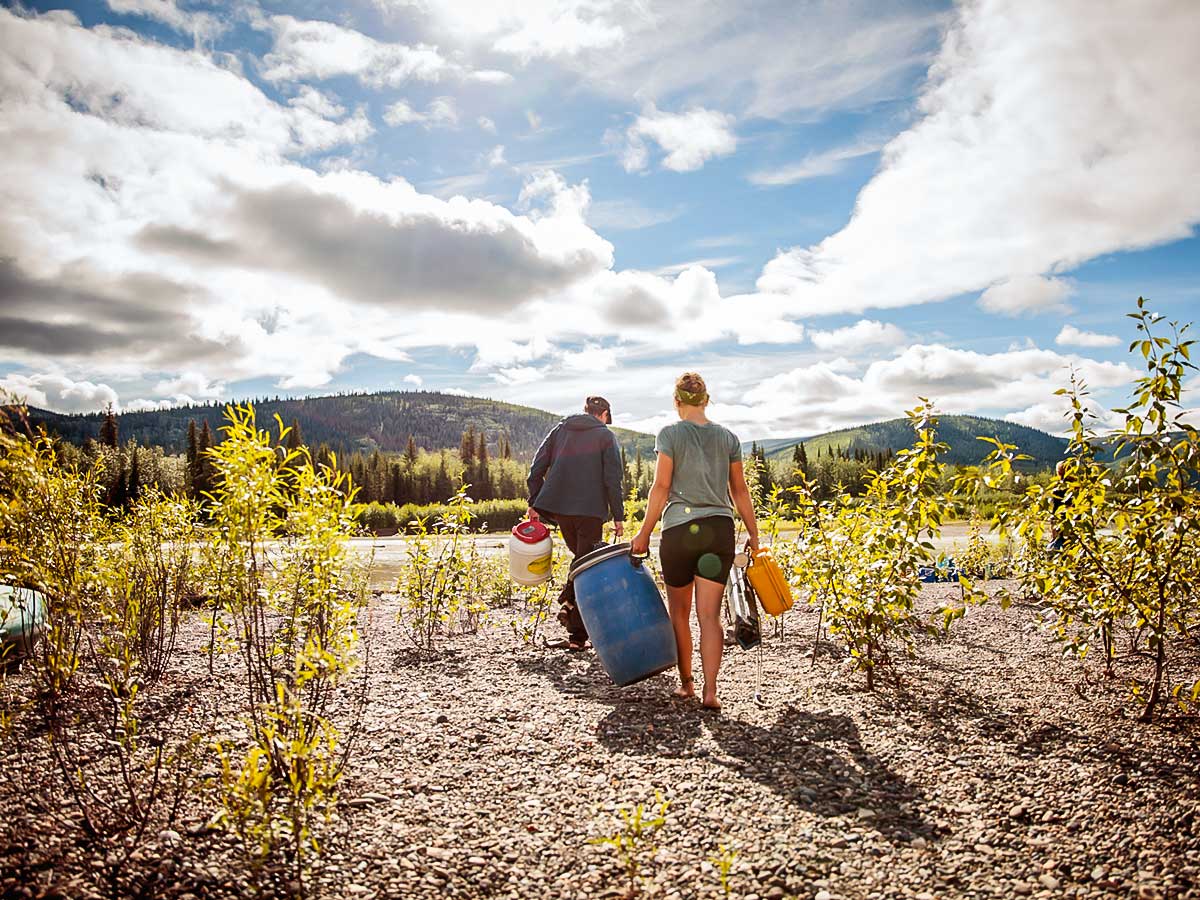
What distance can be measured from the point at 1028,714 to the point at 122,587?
21.9 feet

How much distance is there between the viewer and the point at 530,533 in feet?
21.6

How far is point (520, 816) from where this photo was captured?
3.16m

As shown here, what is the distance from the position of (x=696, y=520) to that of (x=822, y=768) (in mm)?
1653

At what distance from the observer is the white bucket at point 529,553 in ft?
21.6

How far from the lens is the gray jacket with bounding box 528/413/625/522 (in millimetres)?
6465

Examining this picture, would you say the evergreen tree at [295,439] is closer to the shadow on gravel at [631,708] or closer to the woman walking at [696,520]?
the woman walking at [696,520]

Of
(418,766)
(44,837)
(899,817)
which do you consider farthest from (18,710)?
(899,817)

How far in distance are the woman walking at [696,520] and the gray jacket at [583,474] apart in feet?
5.41

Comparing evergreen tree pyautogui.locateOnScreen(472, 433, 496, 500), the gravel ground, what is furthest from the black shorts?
evergreen tree pyautogui.locateOnScreen(472, 433, 496, 500)

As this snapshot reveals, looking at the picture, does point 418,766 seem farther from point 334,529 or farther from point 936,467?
point 936,467

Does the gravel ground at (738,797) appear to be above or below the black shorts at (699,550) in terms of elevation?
below

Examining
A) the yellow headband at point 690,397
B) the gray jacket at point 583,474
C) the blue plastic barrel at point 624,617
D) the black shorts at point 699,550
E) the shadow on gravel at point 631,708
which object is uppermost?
the yellow headband at point 690,397

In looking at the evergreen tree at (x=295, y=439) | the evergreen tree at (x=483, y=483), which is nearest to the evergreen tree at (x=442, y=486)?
the evergreen tree at (x=483, y=483)

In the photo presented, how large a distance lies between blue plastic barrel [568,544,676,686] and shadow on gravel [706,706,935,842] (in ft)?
1.97
